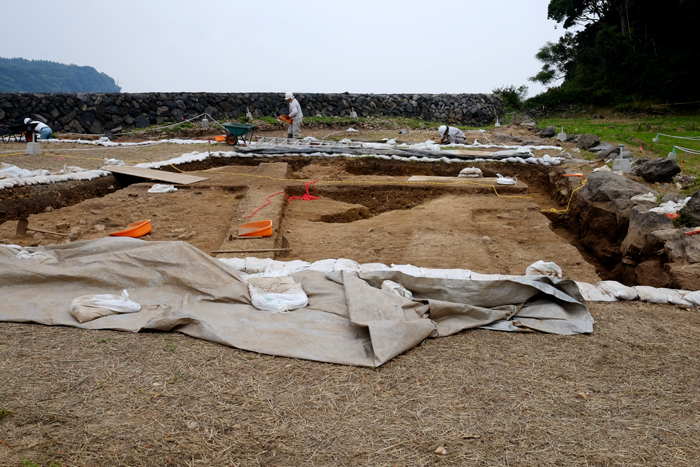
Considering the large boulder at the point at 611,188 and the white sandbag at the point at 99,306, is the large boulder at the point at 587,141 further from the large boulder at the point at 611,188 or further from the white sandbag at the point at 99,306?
the white sandbag at the point at 99,306

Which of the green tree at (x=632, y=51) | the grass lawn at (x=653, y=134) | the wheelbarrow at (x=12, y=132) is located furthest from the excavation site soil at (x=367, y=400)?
the green tree at (x=632, y=51)

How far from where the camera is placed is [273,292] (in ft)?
11.8

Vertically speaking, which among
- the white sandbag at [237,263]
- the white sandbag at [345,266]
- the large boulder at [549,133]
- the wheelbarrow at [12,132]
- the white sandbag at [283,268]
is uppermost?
the large boulder at [549,133]

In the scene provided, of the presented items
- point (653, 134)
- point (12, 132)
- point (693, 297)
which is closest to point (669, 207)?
point (693, 297)

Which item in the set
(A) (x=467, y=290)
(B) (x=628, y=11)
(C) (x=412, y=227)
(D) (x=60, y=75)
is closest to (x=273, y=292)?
(A) (x=467, y=290)

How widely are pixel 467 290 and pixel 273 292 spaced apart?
1444 millimetres

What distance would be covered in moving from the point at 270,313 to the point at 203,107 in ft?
56.5

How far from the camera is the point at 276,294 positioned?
3564 mm

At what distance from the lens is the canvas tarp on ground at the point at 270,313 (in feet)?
9.96

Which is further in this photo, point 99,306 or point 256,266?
point 256,266

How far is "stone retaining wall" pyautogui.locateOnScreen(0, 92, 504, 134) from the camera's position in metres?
17.0

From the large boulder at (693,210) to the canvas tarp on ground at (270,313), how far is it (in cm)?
267

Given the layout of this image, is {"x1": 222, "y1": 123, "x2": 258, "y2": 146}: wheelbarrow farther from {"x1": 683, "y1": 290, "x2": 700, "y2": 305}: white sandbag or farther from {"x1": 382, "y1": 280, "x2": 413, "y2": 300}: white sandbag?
{"x1": 683, "y1": 290, "x2": 700, "y2": 305}: white sandbag

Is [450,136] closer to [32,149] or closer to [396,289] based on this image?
[32,149]
